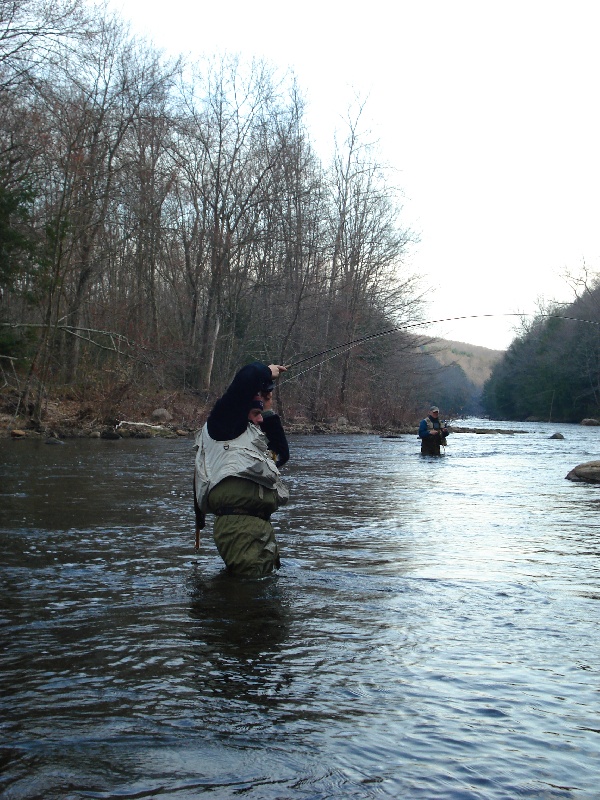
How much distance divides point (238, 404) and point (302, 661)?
2.42m

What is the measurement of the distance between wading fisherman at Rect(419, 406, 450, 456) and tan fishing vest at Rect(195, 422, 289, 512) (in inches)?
633

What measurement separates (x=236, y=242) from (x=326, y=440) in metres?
11.8

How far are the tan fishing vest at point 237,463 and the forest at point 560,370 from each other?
60890 mm

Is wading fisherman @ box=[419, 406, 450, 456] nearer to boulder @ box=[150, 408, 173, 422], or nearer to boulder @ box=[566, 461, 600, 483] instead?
boulder @ box=[566, 461, 600, 483]

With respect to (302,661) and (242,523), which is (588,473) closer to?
(242,523)

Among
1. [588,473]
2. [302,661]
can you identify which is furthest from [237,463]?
[588,473]

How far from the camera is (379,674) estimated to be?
450cm

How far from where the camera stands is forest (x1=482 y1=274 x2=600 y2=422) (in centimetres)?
7319

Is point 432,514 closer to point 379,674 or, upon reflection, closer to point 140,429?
point 379,674

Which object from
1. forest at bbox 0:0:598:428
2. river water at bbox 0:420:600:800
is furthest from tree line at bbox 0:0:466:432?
river water at bbox 0:420:600:800

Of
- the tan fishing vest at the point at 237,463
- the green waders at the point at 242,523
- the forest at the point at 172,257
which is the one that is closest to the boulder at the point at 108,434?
the forest at the point at 172,257

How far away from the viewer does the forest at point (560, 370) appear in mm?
73188

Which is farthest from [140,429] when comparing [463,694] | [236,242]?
[463,694]

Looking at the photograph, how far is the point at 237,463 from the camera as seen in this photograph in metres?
6.54
